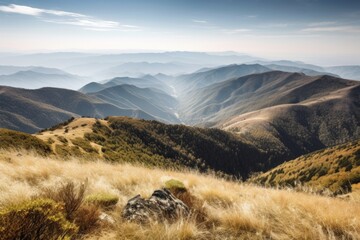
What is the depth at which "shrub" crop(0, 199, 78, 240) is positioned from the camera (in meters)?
3.51

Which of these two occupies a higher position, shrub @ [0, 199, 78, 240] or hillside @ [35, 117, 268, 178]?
shrub @ [0, 199, 78, 240]

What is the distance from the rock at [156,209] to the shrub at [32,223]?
1.59 meters

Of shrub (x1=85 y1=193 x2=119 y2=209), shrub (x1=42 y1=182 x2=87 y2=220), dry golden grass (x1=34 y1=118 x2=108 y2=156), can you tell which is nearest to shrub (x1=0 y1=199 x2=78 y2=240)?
shrub (x1=42 y1=182 x2=87 y2=220)

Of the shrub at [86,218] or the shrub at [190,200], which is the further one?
the shrub at [190,200]

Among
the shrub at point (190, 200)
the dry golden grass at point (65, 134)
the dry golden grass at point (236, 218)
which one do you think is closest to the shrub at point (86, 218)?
the dry golden grass at point (236, 218)

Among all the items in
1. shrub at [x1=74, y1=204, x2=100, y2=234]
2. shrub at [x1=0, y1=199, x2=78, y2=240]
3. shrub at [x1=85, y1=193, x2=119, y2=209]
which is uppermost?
shrub at [x1=0, y1=199, x2=78, y2=240]

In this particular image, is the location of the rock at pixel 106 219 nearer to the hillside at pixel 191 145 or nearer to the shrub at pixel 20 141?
the shrub at pixel 20 141

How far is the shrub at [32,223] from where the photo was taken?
11.5 feet

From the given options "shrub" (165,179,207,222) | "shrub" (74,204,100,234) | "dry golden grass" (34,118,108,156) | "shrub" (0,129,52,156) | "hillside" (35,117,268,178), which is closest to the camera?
"shrub" (74,204,100,234)

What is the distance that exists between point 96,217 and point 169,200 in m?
1.75

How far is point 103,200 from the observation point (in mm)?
6430

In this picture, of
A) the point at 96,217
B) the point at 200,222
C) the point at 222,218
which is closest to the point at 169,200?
the point at 200,222

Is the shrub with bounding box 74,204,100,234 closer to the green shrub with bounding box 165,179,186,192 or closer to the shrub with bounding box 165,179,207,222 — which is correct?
the shrub with bounding box 165,179,207,222

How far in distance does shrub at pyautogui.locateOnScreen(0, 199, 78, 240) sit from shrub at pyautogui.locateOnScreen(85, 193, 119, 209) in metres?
2.13
